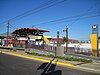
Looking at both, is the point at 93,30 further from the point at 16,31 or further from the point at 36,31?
the point at 16,31

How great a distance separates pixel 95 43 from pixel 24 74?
116 ft

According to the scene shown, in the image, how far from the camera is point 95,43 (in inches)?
1752

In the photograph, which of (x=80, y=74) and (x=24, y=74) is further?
(x=80, y=74)

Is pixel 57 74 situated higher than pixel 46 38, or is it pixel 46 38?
pixel 46 38

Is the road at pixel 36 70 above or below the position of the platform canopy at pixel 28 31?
below

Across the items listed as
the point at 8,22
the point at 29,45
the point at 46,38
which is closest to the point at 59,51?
the point at 8,22

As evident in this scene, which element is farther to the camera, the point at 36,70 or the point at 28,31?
the point at 28,31

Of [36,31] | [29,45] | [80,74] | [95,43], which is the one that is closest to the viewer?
[80,74]

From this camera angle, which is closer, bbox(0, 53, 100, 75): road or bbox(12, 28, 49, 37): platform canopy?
bbox(0, 53, 100, 75): road

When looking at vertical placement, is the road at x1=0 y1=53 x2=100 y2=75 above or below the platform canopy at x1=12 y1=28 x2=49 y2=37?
below

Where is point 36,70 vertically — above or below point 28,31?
below

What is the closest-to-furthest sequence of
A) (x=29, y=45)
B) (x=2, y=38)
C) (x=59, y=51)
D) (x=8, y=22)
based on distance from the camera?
(x=59, y=51) → (x=8, y=22) → (x=29, y=45) → (x=2, y=38)

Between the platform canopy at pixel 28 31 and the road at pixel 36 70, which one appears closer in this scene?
the road at pixel 36 70

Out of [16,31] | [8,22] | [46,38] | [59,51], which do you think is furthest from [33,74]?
[46,38]
